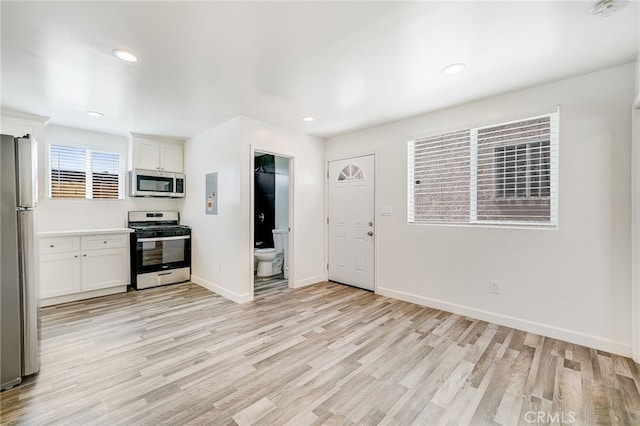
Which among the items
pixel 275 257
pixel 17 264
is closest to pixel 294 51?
pixel 17 264

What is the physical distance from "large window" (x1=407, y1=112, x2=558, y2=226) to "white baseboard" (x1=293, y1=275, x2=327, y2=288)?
6.09 ft

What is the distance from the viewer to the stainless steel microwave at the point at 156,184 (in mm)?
4430

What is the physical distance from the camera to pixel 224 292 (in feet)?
13.0

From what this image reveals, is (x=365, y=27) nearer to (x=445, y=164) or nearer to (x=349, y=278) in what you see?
(x=445, y=164)

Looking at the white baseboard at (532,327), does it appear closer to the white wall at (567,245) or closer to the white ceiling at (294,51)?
the white wall at (567,245)

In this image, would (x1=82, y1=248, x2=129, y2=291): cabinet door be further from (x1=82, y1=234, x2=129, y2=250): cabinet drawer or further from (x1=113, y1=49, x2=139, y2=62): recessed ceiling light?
(x1=113, y1=49, x2=139, y2=62): recessed ceiling light

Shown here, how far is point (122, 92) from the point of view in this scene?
2.90 m

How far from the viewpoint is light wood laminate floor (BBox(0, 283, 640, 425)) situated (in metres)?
1.70

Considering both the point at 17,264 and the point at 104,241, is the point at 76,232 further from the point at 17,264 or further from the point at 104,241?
the point at 17,264

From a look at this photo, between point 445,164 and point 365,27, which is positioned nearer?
point 365,27

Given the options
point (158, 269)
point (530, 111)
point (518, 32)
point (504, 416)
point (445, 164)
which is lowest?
point (504, 416)

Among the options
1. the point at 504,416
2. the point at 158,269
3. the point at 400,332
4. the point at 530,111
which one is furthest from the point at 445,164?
the point at 158,269

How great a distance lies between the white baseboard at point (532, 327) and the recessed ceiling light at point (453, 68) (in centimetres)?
253

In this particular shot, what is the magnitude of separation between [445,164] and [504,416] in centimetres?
260
